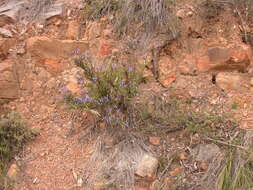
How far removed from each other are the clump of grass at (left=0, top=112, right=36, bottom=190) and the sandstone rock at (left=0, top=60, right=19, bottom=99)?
1.04ft

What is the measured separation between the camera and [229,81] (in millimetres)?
2984

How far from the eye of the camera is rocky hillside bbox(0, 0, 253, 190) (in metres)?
2.57

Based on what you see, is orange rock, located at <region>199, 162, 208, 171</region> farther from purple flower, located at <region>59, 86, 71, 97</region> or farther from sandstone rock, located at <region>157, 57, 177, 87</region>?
purple flower, located at <region>59, 86, 71, 97</region>

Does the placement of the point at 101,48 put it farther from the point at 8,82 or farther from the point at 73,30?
the point at 8,82

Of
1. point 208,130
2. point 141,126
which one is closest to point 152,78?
point 141,126

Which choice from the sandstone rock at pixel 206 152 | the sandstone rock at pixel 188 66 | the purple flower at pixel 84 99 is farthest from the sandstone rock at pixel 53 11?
the sandstone rock at pixel 206 152

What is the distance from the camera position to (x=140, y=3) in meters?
3.28

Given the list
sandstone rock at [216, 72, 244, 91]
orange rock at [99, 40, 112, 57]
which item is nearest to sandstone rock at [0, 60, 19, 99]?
orange rock at [99, 40, 112, 57]

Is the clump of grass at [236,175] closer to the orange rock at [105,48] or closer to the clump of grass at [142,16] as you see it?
the clump of grass at [142,16]

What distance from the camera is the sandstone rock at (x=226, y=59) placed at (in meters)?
3.06

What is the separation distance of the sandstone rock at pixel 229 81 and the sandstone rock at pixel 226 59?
80 mm

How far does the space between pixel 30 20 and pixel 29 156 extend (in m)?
1.36

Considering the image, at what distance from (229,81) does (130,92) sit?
2.66ft

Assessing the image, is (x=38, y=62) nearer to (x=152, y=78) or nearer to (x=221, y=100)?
(x=152, y=78)
